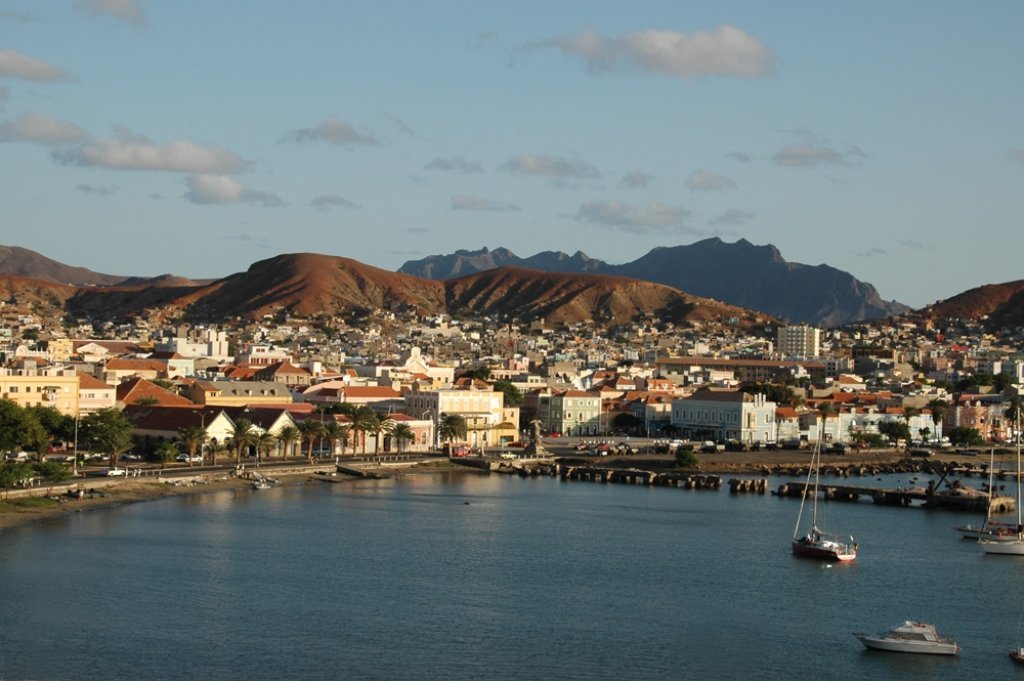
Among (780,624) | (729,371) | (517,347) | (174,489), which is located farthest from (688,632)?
(517,347)

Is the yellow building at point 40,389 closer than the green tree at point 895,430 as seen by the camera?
Yes

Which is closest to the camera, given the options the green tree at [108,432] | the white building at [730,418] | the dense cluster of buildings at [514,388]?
the green tree at [108,432]

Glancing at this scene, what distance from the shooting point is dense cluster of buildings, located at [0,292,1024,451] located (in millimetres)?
64500

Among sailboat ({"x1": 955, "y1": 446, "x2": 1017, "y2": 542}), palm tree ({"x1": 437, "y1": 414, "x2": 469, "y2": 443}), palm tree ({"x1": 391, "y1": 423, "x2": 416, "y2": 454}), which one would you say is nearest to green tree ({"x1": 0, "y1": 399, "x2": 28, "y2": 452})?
palm tree ({"x1": 391, "y1": 423, "x2": 416, "y2": 454})

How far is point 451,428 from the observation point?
6862 cm

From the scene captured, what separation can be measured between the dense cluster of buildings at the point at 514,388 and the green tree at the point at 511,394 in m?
0.16

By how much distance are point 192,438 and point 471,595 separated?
26.6m

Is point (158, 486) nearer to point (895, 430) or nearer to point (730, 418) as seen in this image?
point (730, 418)

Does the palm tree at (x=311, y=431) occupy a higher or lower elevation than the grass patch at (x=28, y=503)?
higher

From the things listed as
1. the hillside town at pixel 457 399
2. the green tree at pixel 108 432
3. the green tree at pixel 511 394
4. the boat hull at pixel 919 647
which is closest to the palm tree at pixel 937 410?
the hillside town at pixel 457 399

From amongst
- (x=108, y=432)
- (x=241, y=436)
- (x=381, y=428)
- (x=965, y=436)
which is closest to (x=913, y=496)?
(x=381, y=428)

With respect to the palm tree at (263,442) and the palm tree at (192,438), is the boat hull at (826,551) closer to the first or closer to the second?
the palm tree at (263,442)

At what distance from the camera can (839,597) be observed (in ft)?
115

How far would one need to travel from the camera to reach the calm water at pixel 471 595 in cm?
2731
